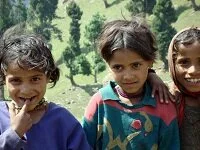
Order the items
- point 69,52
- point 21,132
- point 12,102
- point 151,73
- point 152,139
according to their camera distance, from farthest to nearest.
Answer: point 69,52 < point 151,73 < point 152,139 < point 12,102 < point 21,132

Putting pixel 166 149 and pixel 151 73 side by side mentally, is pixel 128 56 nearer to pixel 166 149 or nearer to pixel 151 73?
pixel 151 73

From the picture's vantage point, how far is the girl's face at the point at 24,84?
87.1 inches

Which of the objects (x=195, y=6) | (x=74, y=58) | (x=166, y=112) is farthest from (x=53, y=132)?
(x=195, y=6)

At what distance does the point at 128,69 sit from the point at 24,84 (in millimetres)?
627

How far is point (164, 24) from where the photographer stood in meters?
36.9

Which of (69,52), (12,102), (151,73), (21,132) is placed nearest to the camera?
(21,132)

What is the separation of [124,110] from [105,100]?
0.14 metres

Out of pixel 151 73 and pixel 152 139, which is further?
pixel 151 73

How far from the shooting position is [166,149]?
2486 mm

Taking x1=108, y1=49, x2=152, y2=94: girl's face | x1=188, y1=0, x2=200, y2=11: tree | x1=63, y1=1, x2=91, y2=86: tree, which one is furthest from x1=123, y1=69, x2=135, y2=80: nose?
x1=188, y1=0, x2=200, y2=11: tree

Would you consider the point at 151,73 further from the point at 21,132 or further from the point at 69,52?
the point at 69,52

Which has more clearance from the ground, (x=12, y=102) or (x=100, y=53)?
(x=100, y=53)

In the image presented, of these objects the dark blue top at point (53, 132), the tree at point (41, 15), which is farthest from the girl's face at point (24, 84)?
the tree at point (41, 15)

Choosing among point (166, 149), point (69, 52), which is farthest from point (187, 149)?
point (69, 52)
